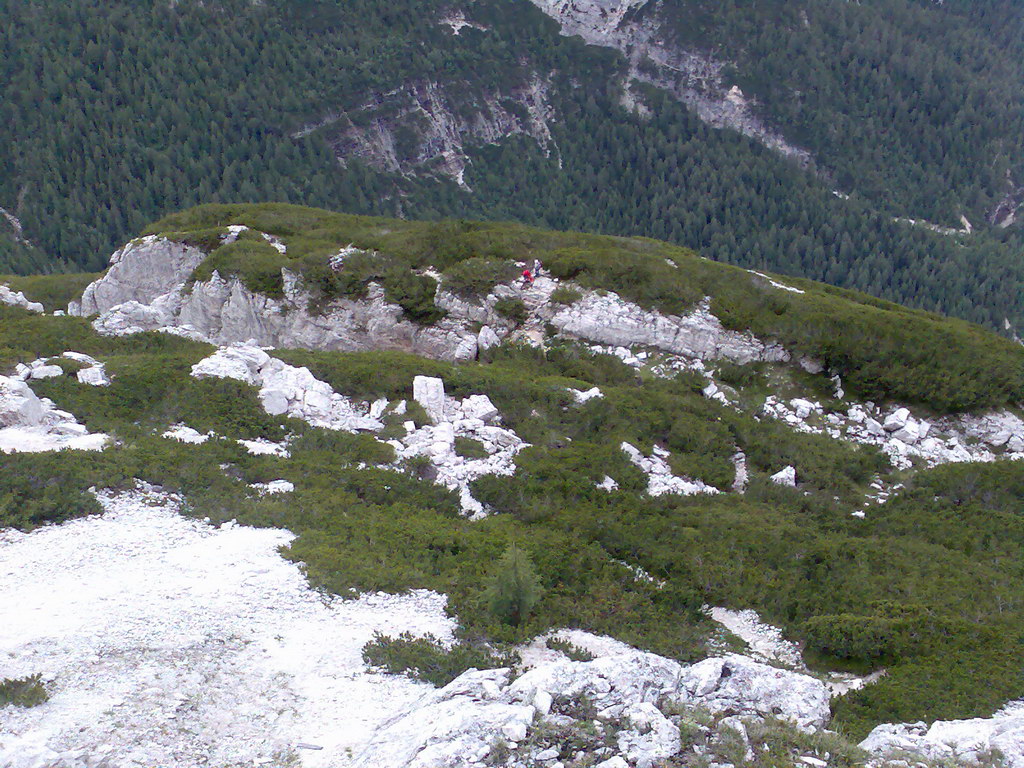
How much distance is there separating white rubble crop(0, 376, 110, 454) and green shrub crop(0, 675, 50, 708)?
29.4 ft

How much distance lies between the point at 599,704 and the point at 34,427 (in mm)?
16344

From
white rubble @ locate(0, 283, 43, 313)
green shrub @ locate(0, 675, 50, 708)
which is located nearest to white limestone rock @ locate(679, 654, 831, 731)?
green shrub @ locate(0, 675, 50, 708)

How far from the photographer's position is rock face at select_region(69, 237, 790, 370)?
31312 millimetres

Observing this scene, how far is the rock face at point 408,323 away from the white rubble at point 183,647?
17.1m

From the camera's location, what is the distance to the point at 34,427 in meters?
19.7

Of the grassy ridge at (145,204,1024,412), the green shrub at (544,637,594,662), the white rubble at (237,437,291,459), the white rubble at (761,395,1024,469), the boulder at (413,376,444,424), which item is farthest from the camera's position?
the grassy ridge at (145,204,1024,412)

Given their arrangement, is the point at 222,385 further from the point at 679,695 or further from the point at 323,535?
the point at 679,695

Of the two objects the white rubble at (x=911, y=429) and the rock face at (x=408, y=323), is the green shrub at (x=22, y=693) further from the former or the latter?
the white rubble at (x=911, y=429)

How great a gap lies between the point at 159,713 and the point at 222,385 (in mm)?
13757

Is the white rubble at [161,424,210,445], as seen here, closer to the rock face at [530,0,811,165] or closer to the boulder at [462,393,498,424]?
the boulder at [462,393,498,424]

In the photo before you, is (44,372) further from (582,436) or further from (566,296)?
(566,296)

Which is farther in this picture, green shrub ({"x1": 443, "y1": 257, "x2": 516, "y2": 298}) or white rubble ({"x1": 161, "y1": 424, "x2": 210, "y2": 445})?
green shrub ({"x1": 443, "y1": 257, "x2": 516, "y2": 298})

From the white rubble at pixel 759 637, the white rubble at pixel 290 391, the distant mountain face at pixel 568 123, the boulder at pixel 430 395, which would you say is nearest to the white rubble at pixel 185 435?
the white rubble at pixel 290 391

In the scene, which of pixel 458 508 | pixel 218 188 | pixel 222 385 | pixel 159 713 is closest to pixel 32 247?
pixel 218 188
